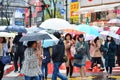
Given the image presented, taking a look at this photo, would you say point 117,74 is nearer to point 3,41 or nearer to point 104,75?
point 104,75

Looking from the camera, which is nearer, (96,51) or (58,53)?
(58,53)

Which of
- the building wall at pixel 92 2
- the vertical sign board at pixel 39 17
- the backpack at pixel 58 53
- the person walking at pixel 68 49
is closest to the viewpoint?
the backpack at pixel 58 53

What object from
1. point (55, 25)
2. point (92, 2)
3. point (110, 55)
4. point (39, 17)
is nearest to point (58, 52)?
point (55, 25)

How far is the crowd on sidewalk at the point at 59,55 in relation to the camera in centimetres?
982

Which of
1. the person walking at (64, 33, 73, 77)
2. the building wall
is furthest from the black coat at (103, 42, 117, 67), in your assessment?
the building wall

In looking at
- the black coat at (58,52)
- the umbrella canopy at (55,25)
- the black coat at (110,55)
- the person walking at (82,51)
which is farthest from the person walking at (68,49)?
the black coat at (110,55)

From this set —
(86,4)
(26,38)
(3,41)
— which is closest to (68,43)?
(3,41)

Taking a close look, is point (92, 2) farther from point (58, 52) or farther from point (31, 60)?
point (31, 60)

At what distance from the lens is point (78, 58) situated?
13.0 metres

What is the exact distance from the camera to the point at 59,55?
11656 mm

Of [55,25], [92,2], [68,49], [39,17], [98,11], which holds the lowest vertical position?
[39,17]

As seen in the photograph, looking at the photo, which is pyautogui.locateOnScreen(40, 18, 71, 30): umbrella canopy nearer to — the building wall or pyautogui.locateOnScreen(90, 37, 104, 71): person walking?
pyautogui.locateOnScreen(90, 37, 104, 71): person walking

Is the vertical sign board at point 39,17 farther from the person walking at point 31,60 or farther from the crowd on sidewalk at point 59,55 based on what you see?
the person walking at point 31,60

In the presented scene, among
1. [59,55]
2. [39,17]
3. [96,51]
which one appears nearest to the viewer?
[59,55]
